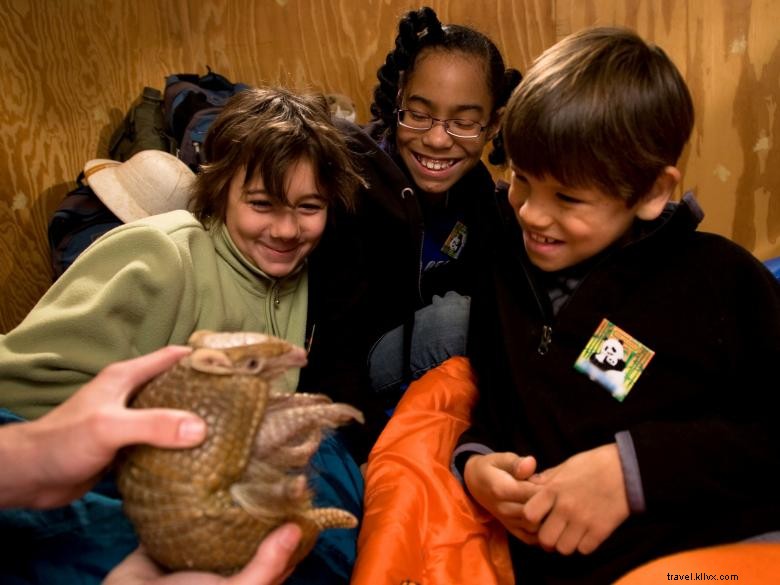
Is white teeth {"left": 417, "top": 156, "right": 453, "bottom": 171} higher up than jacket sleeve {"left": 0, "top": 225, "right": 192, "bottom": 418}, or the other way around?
white teeth {"left": 417, "top": 156, "right": 453, "bottom": 171}

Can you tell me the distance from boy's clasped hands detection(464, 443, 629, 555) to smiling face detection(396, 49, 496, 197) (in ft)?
Answer: 3.22

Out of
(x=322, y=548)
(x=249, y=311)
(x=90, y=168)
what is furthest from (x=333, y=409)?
(x=90, y=168)

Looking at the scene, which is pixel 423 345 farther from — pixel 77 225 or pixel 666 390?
pixel 77 225

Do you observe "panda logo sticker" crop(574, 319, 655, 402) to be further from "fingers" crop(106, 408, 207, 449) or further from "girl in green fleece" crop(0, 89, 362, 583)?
"fingers" crop(106, 408, 207, 449)

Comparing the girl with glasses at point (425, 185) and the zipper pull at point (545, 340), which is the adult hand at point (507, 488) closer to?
the zipper pull at point (545, 340)

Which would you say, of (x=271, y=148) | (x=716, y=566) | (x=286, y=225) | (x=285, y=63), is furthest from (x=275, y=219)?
(x=285, y=63)

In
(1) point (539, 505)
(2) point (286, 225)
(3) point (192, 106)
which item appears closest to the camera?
(1) point (539, 505)

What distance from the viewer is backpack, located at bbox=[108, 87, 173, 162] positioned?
8.00ft

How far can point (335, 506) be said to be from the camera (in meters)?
1.16

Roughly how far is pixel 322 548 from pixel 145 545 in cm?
46

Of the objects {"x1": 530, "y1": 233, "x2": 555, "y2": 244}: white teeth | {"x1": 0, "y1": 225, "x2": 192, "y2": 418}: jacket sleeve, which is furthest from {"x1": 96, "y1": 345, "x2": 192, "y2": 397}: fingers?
{"x1": 530, "y1": 233, "x2": 555, "y2": 244}: white teeth

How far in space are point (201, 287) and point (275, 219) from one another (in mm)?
220

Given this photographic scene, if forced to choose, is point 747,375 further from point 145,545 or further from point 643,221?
point 145,545

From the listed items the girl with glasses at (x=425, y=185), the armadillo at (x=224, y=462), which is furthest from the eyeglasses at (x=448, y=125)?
the armadillo at (x=224, y=462)
